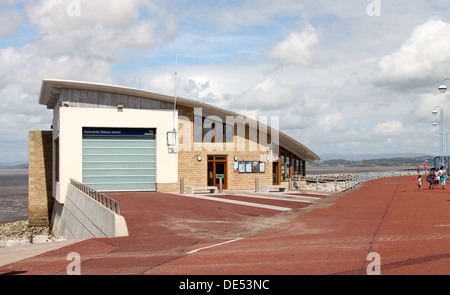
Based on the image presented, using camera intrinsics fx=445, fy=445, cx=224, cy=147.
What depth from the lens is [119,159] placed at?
83.1 ft

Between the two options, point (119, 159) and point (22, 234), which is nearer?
point (119, 159)

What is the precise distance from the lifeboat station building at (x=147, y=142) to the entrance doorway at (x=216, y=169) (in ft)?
0.20

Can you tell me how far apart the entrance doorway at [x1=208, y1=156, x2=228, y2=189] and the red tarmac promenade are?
12.0 metres

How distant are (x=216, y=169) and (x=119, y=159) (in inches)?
241

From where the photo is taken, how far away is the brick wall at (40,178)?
29.8 meters

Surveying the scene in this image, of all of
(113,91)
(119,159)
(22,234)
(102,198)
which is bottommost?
(22,234)

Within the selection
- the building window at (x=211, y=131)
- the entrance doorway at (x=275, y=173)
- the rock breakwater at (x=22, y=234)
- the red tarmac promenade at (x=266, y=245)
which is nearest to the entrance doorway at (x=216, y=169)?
the building window at (x=211, y=131)

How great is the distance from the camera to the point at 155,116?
25828mm

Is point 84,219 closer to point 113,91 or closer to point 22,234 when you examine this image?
point 113,91

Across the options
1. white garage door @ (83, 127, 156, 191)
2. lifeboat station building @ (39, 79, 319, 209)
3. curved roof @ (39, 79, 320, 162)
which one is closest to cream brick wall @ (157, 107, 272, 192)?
lifeboat station building @ (39, 79, 319, 209)

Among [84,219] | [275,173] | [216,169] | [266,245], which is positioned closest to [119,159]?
[216,169]

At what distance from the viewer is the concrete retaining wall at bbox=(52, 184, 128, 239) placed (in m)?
11.5

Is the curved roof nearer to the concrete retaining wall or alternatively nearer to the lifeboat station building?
the lifeboat station building
